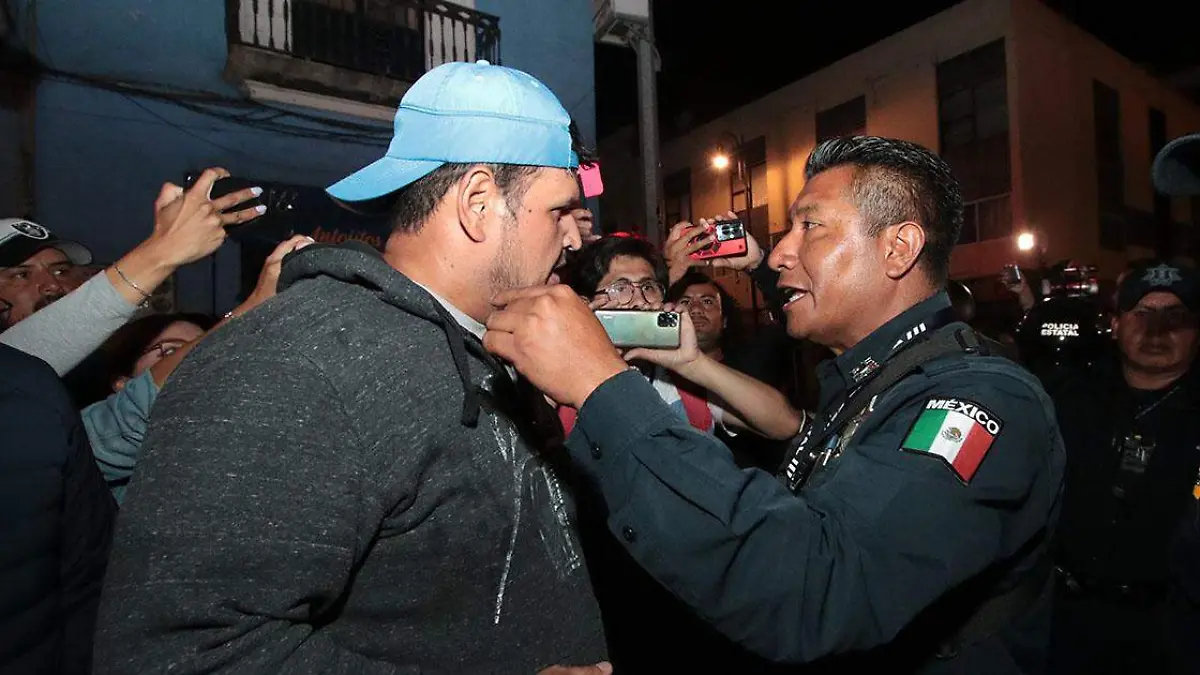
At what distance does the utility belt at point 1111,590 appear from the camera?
11.4ft

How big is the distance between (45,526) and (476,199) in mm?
1569

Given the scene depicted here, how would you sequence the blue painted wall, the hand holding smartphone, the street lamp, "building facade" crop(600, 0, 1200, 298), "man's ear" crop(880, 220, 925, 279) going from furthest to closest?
the street lamp, "building facade" crop(600, 0, 1200, 298), the blue painted wall, the hand holding smartphone, "man's ear" crop(880, 220, 925, 279)

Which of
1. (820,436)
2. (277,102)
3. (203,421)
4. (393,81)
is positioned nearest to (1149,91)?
(393,81)

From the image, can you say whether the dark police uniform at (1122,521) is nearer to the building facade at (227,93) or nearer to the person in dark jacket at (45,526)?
the person in dark jacket at (45,526)

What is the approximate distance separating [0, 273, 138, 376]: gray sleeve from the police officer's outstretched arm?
6.44 feet

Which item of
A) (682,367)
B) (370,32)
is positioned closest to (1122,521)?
(682,367)

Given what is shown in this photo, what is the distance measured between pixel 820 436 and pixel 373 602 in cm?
131

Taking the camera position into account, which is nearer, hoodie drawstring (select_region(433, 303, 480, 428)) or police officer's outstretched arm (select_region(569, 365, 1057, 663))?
police officer's outstretched arm (select_region(569, 365, 1057, 663))

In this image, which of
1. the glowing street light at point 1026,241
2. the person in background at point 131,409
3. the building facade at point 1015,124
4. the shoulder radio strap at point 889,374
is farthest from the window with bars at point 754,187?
the person in background at point 131,409

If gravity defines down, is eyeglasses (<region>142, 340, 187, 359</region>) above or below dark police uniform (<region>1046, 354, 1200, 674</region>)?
above

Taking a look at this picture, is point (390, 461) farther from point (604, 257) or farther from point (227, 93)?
point (227, 93)

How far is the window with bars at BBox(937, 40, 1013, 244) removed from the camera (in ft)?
56.5

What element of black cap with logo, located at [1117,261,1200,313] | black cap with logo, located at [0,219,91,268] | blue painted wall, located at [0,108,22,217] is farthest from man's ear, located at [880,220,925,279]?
blue painted wall, located at [0,108,22,217]

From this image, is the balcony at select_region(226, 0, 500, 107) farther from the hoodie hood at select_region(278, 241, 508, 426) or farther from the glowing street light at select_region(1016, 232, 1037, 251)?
the glowing street light at select_region(1016, 232, 1037, 251)
